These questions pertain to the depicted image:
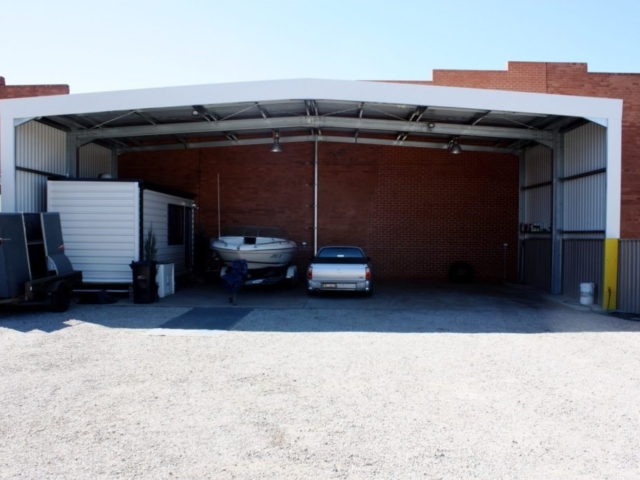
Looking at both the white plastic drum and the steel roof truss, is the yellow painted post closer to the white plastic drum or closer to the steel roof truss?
the white plastic drum

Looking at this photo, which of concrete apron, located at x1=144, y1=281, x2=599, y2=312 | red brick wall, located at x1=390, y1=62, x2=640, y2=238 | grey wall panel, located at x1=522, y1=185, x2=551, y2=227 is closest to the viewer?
concrete apron, located at x1=144, y1=281, x2=599, y2=312

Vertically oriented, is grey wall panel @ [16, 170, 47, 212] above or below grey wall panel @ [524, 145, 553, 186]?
below

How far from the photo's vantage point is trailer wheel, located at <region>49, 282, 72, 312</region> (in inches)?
402

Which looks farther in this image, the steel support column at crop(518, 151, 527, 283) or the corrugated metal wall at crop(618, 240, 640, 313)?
the steel support column at crop(518, 151, 527, 283)

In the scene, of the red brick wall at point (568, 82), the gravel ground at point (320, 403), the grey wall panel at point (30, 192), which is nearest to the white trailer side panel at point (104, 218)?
the grey wall panel at point (30, 192)

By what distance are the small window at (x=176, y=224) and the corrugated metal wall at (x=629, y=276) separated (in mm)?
11712

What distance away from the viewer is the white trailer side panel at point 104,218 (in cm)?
1223

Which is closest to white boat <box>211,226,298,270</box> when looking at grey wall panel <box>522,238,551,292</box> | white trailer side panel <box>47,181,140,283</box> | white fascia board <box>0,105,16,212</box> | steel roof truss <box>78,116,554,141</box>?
white trailer side panel <box>47,181,140,283</box>

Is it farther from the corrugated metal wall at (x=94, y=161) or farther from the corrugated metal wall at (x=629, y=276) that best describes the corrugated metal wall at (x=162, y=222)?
the corrugated metal wall at (x=629, y=276)

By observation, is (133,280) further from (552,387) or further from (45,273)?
(552,387)

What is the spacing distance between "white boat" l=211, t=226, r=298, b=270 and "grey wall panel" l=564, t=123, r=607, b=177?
823 centimetres

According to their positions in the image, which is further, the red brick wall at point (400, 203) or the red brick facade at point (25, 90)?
the red brick facade at point (25, 90)

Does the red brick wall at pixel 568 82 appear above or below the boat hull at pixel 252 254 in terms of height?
above

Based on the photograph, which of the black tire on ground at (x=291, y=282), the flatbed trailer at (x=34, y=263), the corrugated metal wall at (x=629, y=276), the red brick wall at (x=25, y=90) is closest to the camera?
the flatbed trailer at (x=34, y=263)
